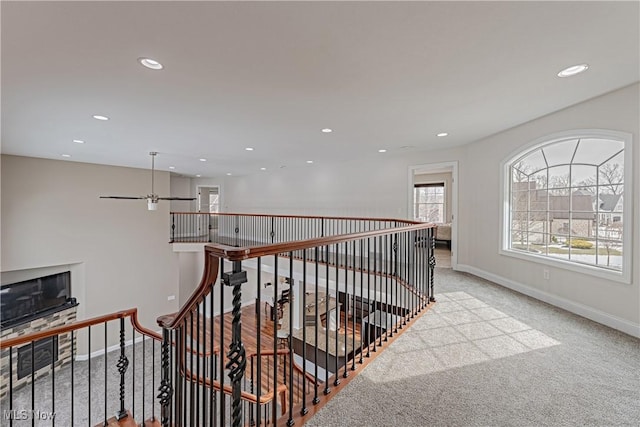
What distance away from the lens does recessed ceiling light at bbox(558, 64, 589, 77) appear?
2.45 m

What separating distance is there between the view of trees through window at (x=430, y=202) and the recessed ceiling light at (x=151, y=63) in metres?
8.14

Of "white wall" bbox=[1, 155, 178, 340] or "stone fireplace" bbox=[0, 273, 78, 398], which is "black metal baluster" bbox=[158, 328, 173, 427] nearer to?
"stone fireplace" bbox=[0, 273, 78, 398]

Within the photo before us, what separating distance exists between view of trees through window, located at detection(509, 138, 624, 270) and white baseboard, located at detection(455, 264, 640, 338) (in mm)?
526

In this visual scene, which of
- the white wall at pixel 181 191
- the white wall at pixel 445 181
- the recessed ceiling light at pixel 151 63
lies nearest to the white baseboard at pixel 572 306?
the white wall at pixel 445 181

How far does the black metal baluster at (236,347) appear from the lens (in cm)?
126

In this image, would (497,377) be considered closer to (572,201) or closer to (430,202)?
(572,201)

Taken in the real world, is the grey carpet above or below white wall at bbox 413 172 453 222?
below

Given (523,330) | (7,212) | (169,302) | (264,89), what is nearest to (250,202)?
(169,302)

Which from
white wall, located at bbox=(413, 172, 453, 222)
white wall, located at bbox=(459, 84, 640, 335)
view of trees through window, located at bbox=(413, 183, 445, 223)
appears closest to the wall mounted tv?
white wall, located at bbox=(459, 84, 640, 335)

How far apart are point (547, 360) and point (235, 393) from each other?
2539 mm

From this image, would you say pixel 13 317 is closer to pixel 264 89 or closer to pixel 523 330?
pixel 264 89

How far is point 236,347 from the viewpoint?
1296 millimetres

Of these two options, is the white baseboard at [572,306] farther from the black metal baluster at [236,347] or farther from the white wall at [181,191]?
the white wall at [181,191]

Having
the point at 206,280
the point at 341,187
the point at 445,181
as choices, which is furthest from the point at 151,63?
the point at 445,181
